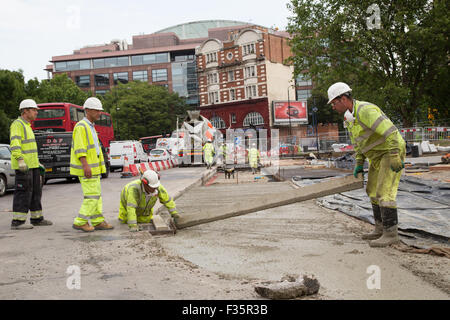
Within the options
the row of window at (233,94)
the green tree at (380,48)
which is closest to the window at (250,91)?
the row of window at (233,94)

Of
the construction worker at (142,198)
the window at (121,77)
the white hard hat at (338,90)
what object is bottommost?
the construction worker at (142,198)

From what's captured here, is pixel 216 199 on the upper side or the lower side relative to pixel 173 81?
lower

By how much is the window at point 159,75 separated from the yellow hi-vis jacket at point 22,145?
255 feet

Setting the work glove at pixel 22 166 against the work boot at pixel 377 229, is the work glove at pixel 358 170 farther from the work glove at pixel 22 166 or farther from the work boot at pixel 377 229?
the work glove at pixel 22 166

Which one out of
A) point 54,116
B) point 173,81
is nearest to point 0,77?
point 54,116

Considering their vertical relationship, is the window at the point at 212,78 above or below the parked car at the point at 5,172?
above

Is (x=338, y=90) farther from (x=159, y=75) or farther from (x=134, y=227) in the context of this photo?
(x=159, y=75)

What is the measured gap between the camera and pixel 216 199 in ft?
34.4

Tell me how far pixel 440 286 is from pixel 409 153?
22.5 meters

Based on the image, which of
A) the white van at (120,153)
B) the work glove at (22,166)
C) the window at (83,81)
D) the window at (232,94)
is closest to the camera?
the work glove at (22,166)

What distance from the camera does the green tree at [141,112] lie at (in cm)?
6341

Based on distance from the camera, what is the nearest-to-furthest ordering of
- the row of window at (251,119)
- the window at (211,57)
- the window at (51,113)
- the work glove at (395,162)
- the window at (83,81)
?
the work glove at (395,162) < the window at (51,113) < the row of window at (251,119) < the window at (211,57) < the window at (83,81)

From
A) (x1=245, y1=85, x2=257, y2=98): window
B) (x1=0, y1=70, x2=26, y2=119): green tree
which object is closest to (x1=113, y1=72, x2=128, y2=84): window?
(x1=245, y1=85, x2=257, y2=98): window
